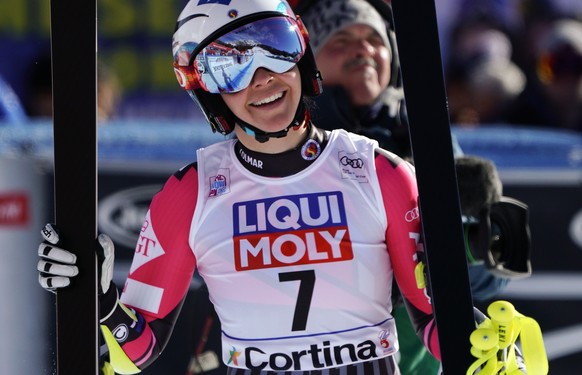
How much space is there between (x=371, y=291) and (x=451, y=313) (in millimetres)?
379

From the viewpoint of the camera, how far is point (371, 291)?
3350 millimetres

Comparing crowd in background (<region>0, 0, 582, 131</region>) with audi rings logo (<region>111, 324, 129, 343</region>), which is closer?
audi rings logo (<region>111, 324, 129, 343</region>)

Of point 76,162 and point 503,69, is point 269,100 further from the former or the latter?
point 503,69

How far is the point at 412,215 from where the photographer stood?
10.8ft

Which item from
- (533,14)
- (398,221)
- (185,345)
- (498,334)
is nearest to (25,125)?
(185,345)

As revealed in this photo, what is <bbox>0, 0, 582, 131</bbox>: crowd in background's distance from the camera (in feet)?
24.1

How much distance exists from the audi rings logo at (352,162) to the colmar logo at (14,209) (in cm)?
218

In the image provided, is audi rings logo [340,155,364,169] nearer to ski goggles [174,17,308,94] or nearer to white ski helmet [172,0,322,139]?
white ski helmet [172,0,322,139]

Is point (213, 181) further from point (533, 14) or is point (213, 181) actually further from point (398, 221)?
point (533, 14)

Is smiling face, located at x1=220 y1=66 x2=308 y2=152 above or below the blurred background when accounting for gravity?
above

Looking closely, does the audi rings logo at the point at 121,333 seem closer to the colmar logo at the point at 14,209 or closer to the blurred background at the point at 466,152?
the blurred background at the point at 466,152

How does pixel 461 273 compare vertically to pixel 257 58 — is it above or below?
below

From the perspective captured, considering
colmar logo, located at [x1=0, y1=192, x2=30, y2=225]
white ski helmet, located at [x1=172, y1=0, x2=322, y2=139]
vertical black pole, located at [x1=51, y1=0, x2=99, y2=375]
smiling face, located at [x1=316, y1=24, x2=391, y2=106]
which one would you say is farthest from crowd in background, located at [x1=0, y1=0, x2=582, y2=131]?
vertical black pole, located at [x1=51, y1=0, x2=99, y2=375]

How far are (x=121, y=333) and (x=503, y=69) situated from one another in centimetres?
496
